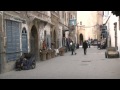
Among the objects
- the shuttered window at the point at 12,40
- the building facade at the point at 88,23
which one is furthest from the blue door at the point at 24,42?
the building facade at the point at 88,23

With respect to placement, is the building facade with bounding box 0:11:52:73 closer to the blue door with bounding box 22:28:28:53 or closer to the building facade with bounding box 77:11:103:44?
the blue door with bounding box 22:28:28:53

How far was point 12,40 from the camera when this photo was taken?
1948cm

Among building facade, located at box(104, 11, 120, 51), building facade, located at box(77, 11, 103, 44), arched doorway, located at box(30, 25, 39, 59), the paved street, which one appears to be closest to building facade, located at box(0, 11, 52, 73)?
arched doorway, located at box(30, 25, 39, 59)

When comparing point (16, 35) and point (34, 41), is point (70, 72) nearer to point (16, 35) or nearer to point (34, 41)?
point (16, 35)

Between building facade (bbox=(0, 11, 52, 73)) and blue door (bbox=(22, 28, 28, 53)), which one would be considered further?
blue door (bbox=(22, 28, 28, 53))

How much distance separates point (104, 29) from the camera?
49781 millimetres

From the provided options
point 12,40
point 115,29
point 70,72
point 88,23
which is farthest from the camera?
point 88,23

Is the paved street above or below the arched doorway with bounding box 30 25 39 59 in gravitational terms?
below

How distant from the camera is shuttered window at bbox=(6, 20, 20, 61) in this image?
→ 61.7ft

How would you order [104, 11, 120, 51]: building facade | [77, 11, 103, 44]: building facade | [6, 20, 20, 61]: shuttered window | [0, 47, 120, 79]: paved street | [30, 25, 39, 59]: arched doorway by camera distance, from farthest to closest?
1. [77, 11, 103, 44]: building facade
2. [104, 11, 120, 51]: building facade
3. [30, 25, 39, 59]: arched doorway
4. [6, 20, 20, 61]: shuttered window
5. [0, 47, 120, 79]: paved street

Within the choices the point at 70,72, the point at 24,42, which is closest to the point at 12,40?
the point at 24,42
